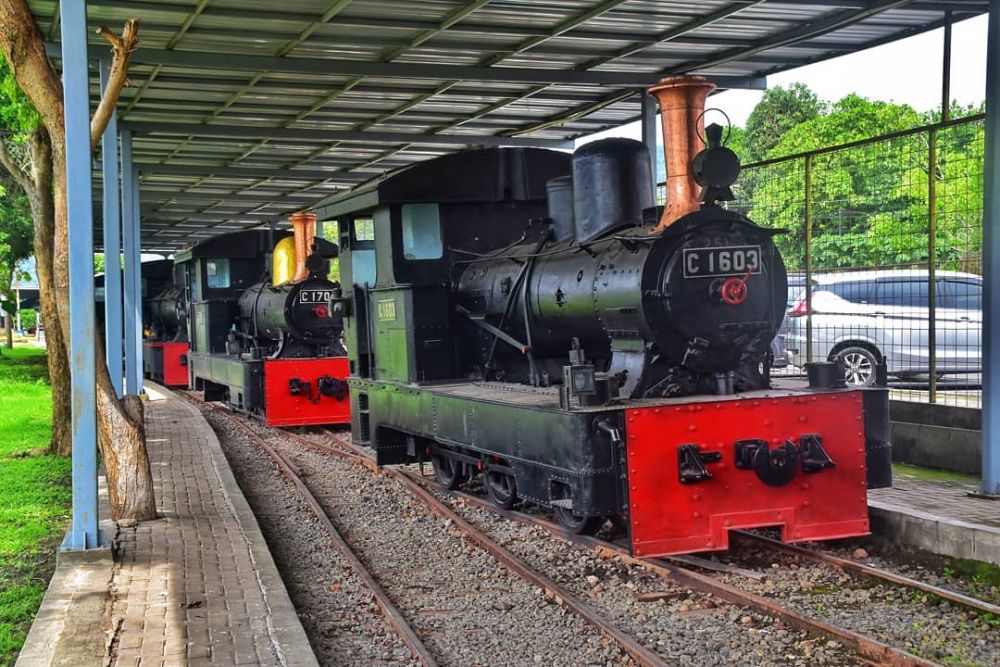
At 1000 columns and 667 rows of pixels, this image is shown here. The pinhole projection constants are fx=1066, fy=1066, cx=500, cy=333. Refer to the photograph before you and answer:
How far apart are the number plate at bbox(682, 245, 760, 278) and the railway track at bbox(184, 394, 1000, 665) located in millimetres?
1749

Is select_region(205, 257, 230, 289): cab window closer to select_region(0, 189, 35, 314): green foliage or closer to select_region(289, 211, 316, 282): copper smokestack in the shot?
select_region(289, 211, 316, 282): copper smokestack

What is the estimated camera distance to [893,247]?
9.99 meters

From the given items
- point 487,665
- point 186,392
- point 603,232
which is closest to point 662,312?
point 603,232

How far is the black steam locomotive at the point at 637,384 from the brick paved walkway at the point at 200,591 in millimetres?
1790

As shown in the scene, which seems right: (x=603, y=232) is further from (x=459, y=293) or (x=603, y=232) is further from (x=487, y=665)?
(x=487, y=665)

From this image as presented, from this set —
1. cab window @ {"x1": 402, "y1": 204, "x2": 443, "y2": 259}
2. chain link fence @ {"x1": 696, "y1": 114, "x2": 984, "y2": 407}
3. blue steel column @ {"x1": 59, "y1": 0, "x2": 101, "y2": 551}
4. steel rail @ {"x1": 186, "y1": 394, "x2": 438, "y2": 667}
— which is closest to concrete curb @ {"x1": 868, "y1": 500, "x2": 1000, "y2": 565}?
chain link fence @ {"x1": 696, "y1": 114, "x2": 984, "y2": 407}

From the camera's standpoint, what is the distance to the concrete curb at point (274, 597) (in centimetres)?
459

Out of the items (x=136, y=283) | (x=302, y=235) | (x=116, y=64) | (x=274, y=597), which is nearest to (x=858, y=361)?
(x=302, y=235)

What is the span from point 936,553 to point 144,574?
466 cm

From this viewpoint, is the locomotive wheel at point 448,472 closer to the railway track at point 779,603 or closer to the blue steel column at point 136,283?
the railway track at point 779,603

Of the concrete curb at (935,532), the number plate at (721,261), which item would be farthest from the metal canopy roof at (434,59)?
the concrete curb at (935,532)

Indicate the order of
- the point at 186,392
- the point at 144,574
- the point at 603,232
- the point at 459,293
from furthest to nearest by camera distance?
the point at 186,392 → the point at 459,293 → the point at 603,232 → the point at 144,574

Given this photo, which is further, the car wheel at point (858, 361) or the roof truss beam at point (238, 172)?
the roof truss beam at point (238, 172)

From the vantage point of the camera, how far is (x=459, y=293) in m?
9.20
